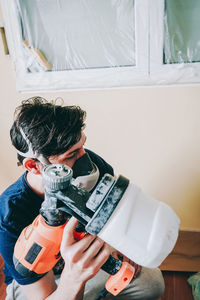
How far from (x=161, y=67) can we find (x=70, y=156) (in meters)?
0.67

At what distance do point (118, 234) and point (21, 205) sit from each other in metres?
0.52

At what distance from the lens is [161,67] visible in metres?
1.22

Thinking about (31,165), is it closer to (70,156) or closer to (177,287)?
(70,156)

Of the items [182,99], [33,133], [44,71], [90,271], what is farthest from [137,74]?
[90,271]

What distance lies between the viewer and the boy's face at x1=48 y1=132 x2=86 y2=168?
2.82 feet

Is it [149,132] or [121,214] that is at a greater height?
[121,214]

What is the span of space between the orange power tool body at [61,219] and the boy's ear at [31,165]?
0.26 m

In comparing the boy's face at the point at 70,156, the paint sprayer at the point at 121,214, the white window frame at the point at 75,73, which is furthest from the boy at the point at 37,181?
the white window frame at the point at 75,73

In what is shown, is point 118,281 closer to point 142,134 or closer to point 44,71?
point 142,134

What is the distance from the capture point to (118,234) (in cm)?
45

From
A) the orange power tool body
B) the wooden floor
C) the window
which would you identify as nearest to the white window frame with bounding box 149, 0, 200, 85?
the window

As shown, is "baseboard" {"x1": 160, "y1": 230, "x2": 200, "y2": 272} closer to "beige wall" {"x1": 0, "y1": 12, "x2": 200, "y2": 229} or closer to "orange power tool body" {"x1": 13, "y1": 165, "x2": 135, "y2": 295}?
"beige wall" {"x1": 0, "y1": 12, "x2": 200, "y2": 229}

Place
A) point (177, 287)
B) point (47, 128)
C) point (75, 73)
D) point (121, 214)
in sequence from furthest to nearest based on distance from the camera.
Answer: point (177, 287)
point (75, 73)
point (47, 128)
point (121, 214)

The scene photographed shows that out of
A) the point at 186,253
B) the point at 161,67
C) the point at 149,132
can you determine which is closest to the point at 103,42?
the point at 161,67
